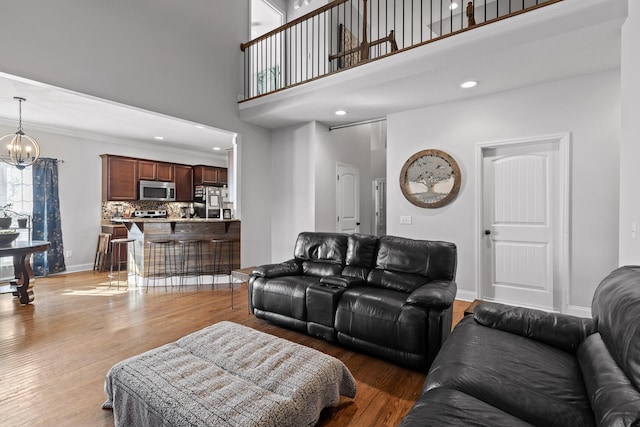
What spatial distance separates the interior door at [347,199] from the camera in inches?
229

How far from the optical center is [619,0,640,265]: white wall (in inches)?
85.1

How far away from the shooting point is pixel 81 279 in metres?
5.44

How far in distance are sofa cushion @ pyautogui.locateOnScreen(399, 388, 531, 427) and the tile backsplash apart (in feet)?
24.1

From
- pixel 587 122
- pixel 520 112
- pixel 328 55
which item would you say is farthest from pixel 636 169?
pixel 328 55

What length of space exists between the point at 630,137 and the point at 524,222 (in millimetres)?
1728

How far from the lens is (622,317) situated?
126 centimetres

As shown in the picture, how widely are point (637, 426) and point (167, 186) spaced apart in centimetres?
815

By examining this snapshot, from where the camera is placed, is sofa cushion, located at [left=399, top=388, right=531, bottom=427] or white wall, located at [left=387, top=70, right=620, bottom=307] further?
white wall, located at [left=387, top=70, right=620, bottom=307]

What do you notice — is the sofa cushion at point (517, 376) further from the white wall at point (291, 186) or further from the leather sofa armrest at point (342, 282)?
the white wall at point (291, 186)

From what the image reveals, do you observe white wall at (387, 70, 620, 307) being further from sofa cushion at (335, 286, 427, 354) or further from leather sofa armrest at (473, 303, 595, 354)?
leather sofa armrest at (473, 303, 595, 354)

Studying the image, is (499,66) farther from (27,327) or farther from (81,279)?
(81,279)

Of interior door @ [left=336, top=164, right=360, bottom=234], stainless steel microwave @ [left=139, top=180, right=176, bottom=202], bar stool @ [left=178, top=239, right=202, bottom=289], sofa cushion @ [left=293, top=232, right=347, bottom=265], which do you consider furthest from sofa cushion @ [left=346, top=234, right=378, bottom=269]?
stainless steel microwave @ [left=139, top=180, right=176, bottom=202]

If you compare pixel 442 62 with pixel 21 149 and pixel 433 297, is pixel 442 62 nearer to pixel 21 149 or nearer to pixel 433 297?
pixel 433 297

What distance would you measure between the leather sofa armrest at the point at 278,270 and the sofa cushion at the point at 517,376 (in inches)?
79.3
